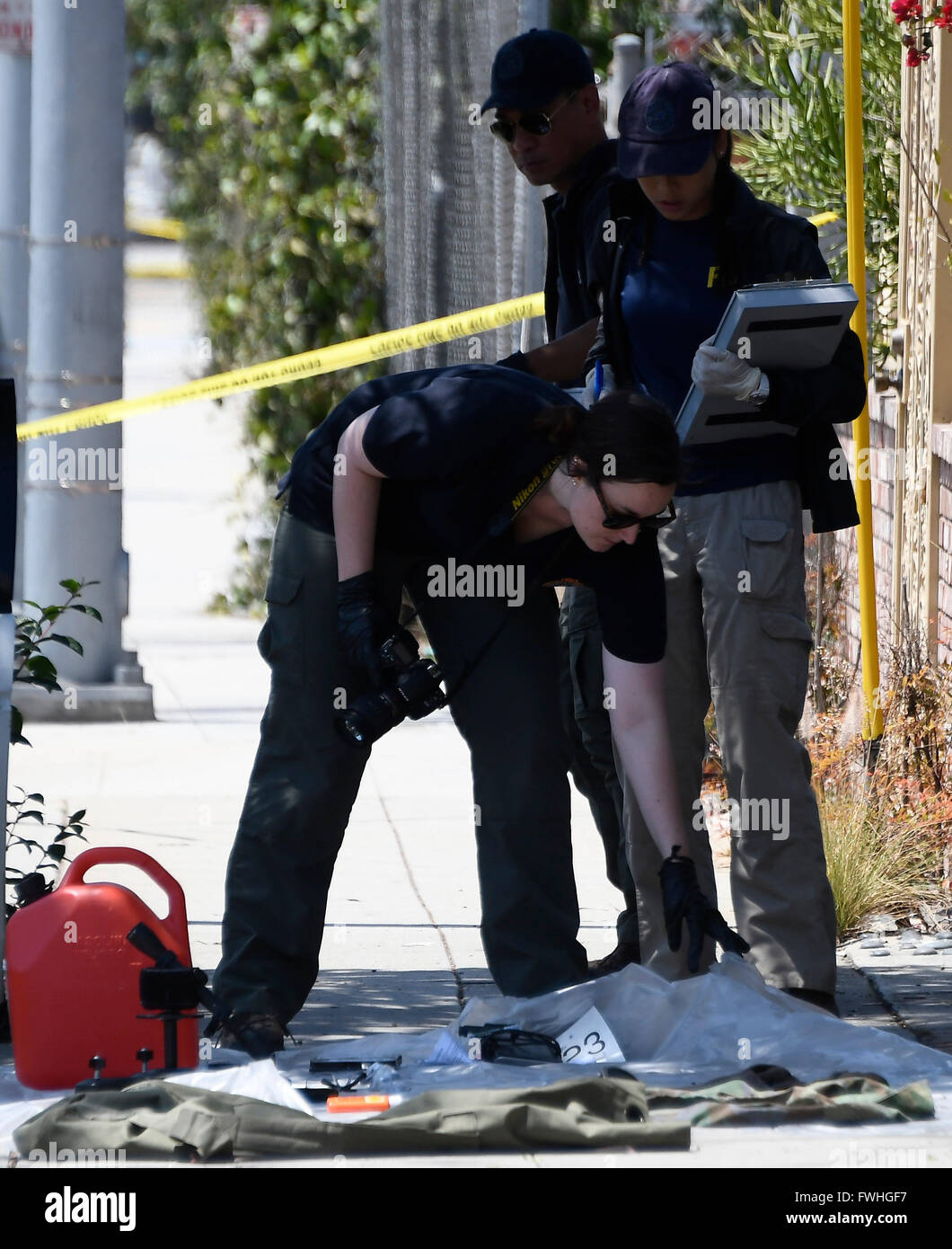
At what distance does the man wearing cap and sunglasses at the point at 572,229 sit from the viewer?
5.02 metres

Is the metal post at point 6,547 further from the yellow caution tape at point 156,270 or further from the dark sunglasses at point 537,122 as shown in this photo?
the yellow caution tape at point 156,270

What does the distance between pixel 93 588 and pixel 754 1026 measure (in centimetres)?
492

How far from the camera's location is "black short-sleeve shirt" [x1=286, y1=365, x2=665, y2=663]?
4191 millimetres

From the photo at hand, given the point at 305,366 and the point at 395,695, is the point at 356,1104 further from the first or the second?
the point at 305,366

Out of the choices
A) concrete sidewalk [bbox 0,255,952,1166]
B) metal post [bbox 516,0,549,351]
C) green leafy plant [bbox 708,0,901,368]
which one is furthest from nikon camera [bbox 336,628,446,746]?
metal post [bbox 516,0,549,351]

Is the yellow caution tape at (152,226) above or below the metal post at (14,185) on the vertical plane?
above

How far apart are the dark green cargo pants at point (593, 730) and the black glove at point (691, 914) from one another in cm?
71

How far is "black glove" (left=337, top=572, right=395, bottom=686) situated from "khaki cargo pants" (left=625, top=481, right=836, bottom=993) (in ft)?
2.53

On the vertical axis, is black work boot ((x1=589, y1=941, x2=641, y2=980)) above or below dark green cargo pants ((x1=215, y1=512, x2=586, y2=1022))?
below

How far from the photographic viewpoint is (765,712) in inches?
179

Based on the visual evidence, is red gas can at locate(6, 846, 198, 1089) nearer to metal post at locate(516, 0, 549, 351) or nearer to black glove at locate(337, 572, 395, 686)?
black glove at locate(337, 572, 395, 686)

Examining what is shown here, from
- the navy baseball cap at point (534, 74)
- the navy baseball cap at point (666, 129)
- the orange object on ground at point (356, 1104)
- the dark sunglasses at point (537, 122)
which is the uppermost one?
the navy baseball cap at point (534, 74)

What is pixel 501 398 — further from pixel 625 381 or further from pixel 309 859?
pixel 309 859

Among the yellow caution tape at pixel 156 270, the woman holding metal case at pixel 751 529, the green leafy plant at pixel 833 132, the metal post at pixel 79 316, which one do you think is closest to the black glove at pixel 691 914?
the woman holding metal case at pixel 751 529
